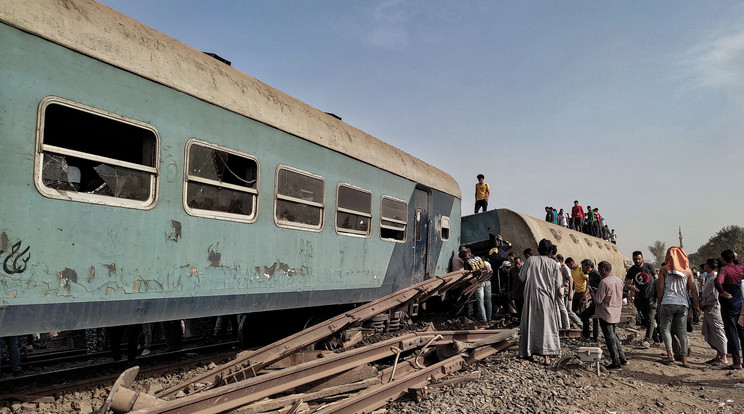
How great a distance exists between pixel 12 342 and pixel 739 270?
958 centimetres

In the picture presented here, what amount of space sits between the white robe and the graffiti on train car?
18.7ft

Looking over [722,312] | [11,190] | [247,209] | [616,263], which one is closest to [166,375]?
[247,209]

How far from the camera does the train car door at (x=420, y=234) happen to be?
9648 mm

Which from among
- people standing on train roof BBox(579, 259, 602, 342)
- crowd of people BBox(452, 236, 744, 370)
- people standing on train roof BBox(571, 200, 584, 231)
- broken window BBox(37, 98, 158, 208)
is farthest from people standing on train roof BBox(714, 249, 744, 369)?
people standing on train roof BBox(571, 200, 584, 231)

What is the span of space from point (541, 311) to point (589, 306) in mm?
3417

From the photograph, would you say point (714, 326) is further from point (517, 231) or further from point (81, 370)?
point (81, 370)

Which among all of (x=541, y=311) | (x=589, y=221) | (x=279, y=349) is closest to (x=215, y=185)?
(x=279, y=349)

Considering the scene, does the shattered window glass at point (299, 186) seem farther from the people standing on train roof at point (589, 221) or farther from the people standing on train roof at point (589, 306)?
the people standing on train roof at point (589, 221)

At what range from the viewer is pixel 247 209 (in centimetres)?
566

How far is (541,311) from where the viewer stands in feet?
21.9

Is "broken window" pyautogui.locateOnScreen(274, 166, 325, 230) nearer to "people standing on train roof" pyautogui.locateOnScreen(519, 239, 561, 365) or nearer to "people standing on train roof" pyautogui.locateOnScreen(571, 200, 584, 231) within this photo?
"people standing on train roof" pyautogui.locateOnScreen(519, 239, 561, 365)

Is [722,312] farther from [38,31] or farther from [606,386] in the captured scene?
[38,31]

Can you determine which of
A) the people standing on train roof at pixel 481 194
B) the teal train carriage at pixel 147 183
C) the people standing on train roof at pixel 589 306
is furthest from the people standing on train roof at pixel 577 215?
the teal train carriage at pixel 147 183

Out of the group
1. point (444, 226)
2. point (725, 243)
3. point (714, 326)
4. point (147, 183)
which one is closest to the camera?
point (147, 183)
